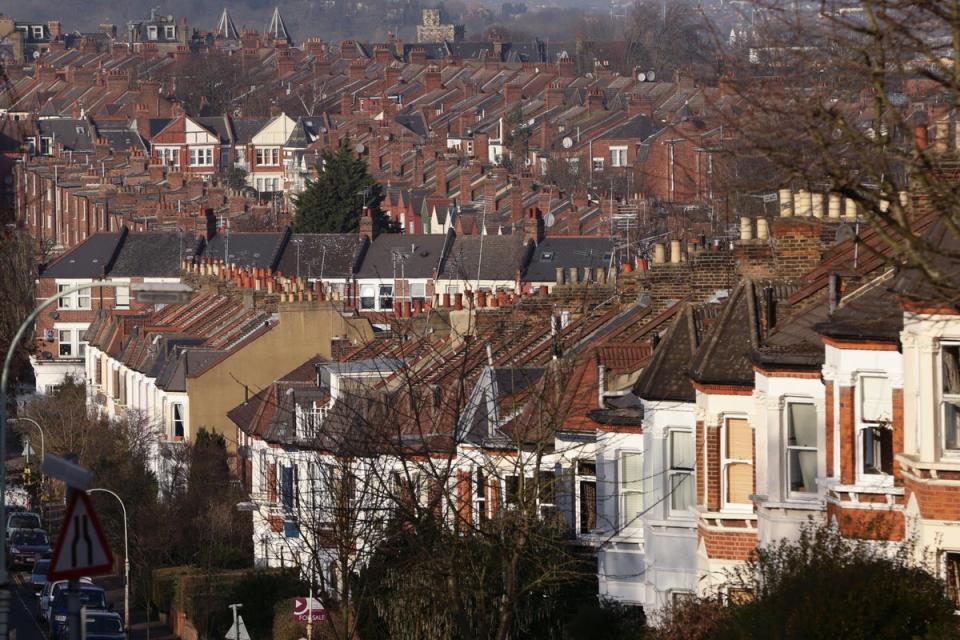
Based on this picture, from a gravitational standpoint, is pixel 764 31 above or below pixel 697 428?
above

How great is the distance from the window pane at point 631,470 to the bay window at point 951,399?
8536 mm

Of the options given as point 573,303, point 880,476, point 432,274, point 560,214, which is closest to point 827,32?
point 880,476

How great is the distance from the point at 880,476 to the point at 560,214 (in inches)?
4074

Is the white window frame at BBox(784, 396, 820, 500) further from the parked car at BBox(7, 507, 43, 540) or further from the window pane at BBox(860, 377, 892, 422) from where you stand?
the parked car at BBox(7, 507, 43, 540)

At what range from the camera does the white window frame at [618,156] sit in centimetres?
16638

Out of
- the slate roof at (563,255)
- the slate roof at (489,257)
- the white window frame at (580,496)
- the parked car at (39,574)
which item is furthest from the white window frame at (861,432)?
the slate roof at (489,257)

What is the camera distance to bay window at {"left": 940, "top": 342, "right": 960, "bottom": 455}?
22.3 metres

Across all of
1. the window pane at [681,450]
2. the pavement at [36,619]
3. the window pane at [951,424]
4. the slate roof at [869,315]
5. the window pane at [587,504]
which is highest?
the slate roof at [869,315]

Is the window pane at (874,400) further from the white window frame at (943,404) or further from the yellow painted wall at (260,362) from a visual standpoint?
the yellow painted wall at (260,362)

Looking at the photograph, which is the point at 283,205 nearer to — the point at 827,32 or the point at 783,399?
the point at 783,399

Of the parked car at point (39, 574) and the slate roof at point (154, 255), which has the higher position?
the slate roof at point (154, 255)

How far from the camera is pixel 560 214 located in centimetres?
12756

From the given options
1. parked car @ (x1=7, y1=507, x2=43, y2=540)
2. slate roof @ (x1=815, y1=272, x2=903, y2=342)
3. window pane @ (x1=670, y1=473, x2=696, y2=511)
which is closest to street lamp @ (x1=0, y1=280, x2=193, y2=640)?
slate roof @ (x1=815, y1=272, x2=903, y2=342)

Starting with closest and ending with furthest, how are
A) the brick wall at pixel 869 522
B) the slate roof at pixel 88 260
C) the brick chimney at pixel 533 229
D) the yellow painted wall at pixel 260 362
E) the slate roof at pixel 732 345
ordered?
the brick wall at pixel 869 522
the slate roof at pixel 732 345
the yellow painted wall at pixel 260 362
the brick chimney at pixel 533 229
the slate roof at pixel 88 260
